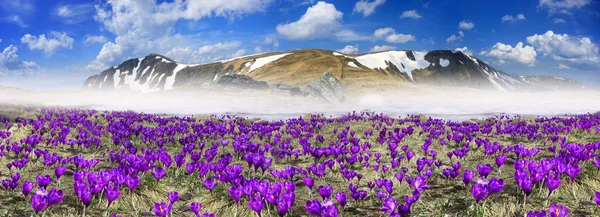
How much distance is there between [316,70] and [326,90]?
38.9 m

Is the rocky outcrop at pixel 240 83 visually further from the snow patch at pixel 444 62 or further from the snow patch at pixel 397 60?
the snow patch at pixel 444 62

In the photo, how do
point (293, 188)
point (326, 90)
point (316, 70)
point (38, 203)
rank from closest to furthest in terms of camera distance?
1. point (38, 203)
2. point (293, 188)
3. point (326, 90)
4. point (316, 70)

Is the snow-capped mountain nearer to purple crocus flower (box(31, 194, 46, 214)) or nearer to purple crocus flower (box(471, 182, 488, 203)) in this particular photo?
purple crocus flower (box(31, 194, 46, 214))

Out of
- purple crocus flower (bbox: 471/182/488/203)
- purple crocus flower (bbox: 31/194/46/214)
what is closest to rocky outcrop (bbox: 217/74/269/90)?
purple crocus flower (bbox: 31/194/46/214)

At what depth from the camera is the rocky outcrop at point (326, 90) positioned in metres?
51.2

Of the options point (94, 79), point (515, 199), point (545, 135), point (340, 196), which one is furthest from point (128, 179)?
point (94, 79)

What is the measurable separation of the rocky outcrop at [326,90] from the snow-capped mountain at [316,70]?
19.4 meters

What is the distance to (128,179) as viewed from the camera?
556cm

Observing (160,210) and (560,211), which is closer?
(560,211)

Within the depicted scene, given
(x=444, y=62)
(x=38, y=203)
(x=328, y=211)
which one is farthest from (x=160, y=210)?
(x=444, y=62)

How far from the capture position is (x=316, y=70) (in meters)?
90.0

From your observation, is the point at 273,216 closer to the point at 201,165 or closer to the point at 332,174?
the point at 201,165

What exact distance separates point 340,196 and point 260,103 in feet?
142

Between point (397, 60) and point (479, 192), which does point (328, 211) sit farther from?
point (397, 60)
